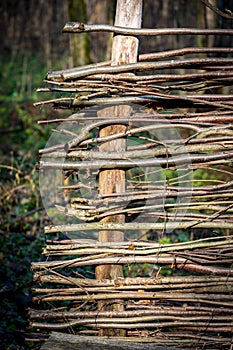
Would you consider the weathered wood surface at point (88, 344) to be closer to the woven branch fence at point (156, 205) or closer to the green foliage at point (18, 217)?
the woven branch fence at point (156, 205)

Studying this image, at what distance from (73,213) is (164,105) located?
803 millimetres

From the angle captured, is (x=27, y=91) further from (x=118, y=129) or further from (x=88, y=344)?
(x=88, y=344)

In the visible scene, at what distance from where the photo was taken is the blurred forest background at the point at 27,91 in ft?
13.5

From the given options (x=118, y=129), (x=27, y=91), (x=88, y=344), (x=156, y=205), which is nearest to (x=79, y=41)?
(x=27, y=91)

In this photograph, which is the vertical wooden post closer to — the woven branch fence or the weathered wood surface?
the woven branch fence

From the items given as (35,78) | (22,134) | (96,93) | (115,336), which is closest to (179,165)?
(96,93)

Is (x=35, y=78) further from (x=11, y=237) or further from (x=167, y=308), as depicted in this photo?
(x=167, y=308)

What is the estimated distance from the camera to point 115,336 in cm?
254

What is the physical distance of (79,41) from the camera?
7785 mm

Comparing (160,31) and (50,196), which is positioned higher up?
(160,31)

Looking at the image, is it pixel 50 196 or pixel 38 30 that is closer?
pixel 50 196

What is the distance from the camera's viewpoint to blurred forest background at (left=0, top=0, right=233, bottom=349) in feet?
13.5

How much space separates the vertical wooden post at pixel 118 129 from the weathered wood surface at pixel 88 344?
0.17 meters

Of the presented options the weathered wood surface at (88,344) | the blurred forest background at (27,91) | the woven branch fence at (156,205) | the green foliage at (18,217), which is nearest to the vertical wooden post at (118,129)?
the woven branch fence at (156,205)
